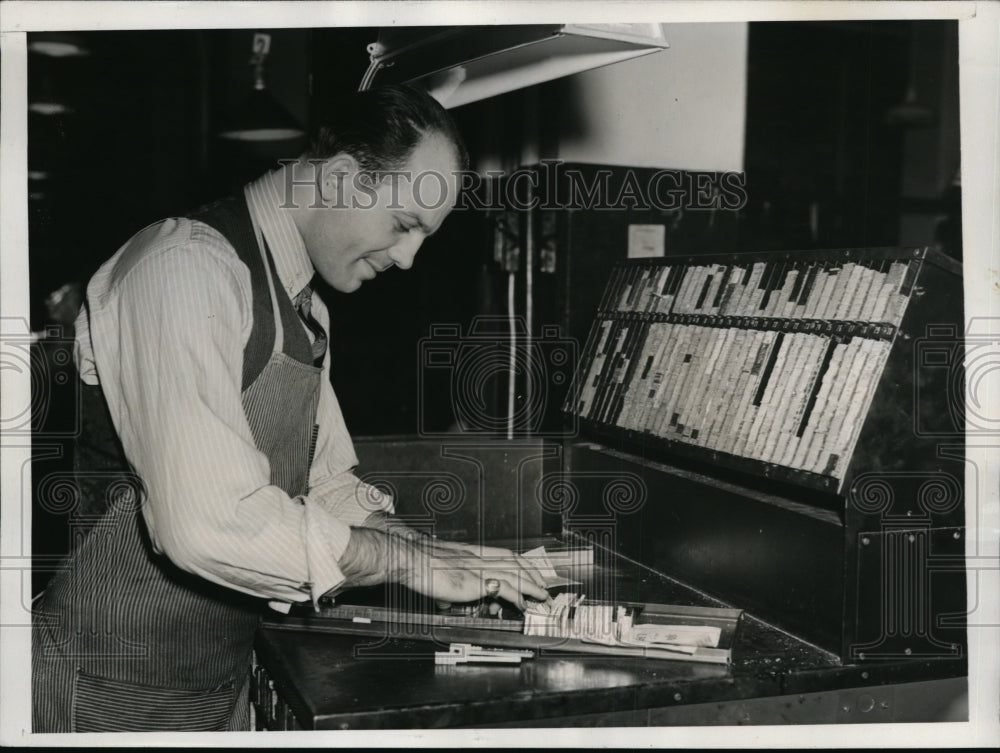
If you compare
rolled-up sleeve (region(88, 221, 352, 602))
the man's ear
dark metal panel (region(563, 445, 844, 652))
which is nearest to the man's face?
the man's ear

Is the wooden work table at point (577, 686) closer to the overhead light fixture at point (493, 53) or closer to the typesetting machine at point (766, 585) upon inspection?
the typesetting machine at point (766, 585)

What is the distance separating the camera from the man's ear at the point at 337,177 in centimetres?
171

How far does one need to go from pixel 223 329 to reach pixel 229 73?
6129 mm

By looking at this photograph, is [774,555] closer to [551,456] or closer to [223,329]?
[551,456]

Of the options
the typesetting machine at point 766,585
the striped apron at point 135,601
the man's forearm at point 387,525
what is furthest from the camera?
the man's forearm at point 387,525

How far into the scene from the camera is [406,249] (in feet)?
5.89

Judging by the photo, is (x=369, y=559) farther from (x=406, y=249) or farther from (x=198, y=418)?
(x=406, y=249)

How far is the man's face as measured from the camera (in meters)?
1.71

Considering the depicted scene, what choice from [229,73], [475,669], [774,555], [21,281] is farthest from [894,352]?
[229,73]

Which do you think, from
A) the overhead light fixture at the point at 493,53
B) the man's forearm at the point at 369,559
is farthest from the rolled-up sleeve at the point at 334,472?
the overhead light fixture at the point at 493,53

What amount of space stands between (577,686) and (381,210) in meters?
0.91

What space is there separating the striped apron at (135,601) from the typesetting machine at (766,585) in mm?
143

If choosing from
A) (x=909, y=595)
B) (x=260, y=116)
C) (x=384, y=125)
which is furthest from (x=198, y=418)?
(x=260, y=116)

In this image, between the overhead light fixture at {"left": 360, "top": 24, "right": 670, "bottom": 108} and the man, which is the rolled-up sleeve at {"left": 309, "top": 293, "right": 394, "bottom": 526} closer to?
the man
